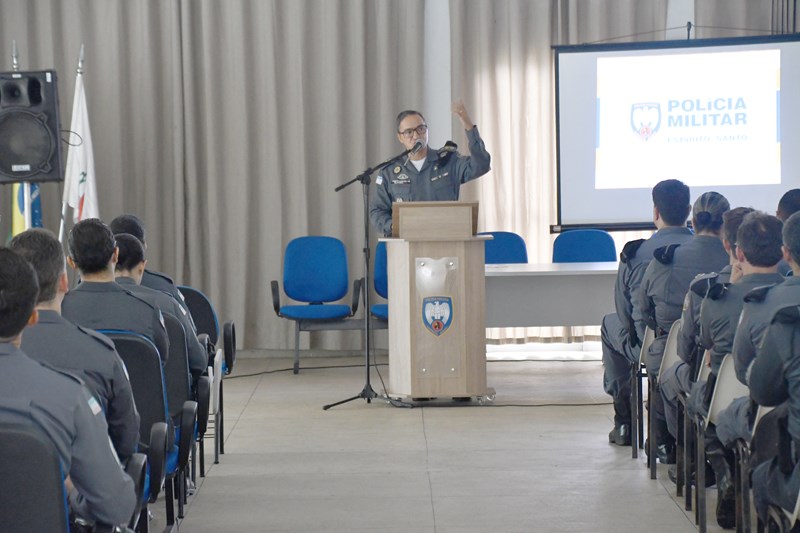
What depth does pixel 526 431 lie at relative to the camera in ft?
17.1

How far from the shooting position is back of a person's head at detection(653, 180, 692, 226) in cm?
440

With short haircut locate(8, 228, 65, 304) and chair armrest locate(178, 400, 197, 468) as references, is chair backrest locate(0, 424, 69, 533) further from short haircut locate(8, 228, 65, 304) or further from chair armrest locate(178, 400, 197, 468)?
chair armrest locate(178, 400, 197, 468)

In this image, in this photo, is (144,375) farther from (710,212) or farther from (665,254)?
(710,212)

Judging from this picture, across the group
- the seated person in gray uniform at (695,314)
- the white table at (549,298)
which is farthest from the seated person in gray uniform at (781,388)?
the white table at (549,298)

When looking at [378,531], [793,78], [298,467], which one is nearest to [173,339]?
[378,531]

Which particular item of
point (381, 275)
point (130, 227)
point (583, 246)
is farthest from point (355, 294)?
point (130, 227)

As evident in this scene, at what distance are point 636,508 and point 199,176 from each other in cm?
511

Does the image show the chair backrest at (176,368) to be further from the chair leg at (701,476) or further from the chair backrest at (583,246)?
the chair backrest at (583,246)

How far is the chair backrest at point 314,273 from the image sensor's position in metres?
7.37

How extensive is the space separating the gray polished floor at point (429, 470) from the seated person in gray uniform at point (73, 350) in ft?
4.39

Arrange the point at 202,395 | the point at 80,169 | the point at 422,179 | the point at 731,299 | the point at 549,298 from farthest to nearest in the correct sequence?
the point at 80,169, the point at 549,298, the point at 422,179, the point at 202,395, the point at 731,299

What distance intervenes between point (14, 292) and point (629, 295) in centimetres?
324

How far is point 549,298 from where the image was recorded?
260 inches

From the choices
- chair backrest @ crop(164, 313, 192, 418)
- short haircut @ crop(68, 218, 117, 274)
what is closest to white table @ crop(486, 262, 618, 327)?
chair backrest @ crop(164, 313, 192, 418)
